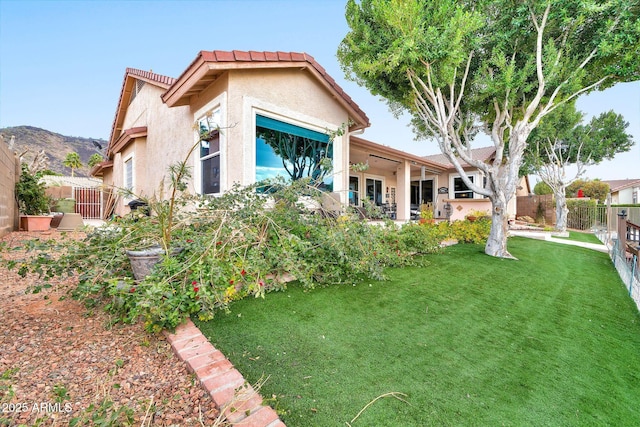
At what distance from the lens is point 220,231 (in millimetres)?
3834

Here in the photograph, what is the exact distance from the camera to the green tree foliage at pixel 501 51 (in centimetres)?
656

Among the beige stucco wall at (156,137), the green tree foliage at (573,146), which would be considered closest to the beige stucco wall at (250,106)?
the beige stucco wall at (156,137)

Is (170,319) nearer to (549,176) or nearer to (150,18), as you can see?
(150,18)

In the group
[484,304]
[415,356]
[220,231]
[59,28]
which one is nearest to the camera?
[415,356]

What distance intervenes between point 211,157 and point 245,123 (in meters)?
1.51

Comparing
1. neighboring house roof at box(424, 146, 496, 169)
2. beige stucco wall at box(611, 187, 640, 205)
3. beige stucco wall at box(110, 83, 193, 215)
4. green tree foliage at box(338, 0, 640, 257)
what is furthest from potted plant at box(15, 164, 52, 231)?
beige stucco wall at box(611, 187, 640, 205)

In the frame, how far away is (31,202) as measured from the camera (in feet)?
31.7

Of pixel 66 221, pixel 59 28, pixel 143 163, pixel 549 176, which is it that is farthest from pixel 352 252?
pixel 59 28

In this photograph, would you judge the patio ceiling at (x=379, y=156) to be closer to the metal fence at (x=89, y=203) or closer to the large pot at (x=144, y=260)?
the large pot at (x=144, y=260)

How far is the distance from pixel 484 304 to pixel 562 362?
56.6 inches

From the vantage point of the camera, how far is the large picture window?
6906mm

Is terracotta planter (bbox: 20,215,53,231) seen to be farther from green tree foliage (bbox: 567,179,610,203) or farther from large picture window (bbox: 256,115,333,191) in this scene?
green tree foliage (bbox: 567,179,610,203)

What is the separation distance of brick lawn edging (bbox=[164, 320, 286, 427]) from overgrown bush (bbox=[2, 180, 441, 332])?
0.30m

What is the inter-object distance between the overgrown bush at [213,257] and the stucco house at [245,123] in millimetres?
1139
